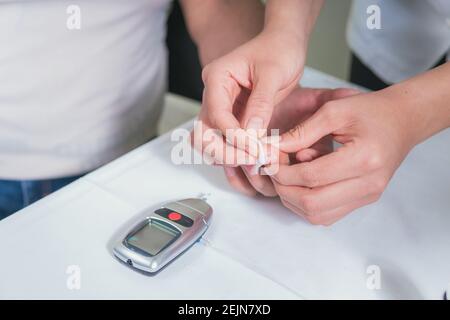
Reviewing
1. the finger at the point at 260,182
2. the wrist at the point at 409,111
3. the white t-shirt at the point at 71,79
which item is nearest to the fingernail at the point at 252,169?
the finger at the point at 260,182

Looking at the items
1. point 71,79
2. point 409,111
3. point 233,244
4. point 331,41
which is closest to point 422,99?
point 409,111

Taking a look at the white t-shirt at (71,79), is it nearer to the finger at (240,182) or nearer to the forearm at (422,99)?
the finger at (240,182)

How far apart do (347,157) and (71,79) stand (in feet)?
1.24

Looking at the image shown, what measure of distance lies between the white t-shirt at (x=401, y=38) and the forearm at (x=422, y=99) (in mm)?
169

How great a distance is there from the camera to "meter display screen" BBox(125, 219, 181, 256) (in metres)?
0.50

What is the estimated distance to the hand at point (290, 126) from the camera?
22.4 inches

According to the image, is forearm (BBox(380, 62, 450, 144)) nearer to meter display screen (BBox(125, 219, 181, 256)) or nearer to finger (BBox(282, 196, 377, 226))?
finger (BBox(282, 196, 377, 226))

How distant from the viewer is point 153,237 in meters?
0.51

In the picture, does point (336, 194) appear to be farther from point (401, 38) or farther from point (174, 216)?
point (401, 38)

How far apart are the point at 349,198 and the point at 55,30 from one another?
41cm

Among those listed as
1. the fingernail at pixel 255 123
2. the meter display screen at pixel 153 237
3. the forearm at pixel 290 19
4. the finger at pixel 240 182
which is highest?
the forearm at pixel 290 19
